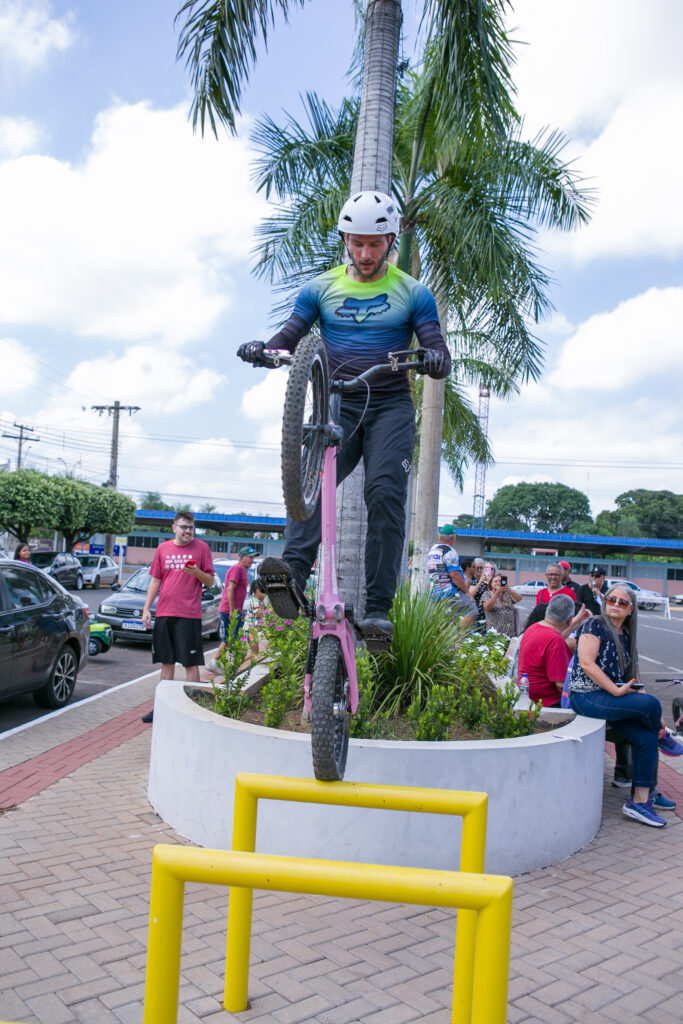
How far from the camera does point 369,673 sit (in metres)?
5.14

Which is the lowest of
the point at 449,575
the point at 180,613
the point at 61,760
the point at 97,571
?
the point at 61,760

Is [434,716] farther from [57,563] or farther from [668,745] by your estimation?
[57,563]

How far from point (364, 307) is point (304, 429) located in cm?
86

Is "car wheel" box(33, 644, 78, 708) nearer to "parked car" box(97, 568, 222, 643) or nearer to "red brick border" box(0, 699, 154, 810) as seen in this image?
"red brick border" box(0, 699, 154, 810)

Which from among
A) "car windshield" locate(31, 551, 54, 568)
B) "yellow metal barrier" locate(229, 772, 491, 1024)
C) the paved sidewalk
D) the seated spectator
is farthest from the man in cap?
"car windshield" locate(31, 551, 54, 568)

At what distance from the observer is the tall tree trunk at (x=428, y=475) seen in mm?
14047

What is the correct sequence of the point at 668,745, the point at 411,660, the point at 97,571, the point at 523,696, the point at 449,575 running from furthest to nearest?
the point at 97,571
the point at 449,575
the point at 523,696
the point at 668,745
the point at 411,660

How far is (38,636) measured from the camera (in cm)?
827

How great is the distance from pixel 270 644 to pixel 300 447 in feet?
12.3

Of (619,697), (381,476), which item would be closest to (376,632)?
(381,476)

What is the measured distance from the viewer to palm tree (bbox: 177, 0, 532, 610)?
6797mm

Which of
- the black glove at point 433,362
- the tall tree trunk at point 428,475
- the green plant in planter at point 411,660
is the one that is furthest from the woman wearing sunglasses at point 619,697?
the tall tree trunk at point 428,475

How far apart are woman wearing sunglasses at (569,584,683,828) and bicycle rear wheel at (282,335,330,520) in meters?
3.50

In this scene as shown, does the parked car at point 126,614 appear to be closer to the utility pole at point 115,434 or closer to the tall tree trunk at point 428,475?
the tall tree trunk at point 428,475
